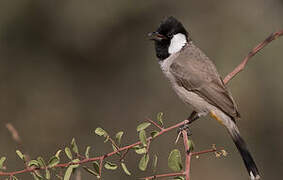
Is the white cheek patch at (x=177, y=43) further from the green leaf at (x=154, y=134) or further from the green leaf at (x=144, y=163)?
the green leaf at (x=144, y=163)

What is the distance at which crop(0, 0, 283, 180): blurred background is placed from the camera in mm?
5309

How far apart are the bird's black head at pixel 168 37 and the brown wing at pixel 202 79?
0.09 m

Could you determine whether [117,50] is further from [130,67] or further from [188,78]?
[188,78]

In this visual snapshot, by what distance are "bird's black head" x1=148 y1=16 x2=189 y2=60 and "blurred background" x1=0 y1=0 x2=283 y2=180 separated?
155cm

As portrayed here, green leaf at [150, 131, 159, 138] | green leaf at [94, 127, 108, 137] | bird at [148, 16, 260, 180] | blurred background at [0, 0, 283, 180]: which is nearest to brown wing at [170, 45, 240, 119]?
bird at [148, 16, 260, 180]

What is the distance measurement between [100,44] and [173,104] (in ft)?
4.20

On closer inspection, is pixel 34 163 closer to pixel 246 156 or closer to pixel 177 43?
pixel 246 156

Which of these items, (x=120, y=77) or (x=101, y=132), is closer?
(x=101, y=132)

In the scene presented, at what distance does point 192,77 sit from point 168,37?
1.19ft

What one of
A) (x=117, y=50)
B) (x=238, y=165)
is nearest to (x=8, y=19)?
(x=117, y=50)

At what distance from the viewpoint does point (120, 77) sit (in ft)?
21.1

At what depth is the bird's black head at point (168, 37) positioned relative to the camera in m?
3.50


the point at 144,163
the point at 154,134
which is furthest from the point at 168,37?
the point at 144,163

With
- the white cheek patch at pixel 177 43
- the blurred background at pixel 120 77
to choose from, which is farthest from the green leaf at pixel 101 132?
the blurred background at pixel 120 77
